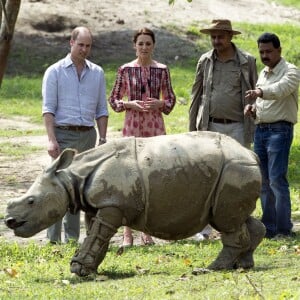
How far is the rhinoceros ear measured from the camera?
8398 millimetres

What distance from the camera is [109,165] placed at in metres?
8.37

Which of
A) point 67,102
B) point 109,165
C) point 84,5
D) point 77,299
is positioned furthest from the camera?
point 84,5

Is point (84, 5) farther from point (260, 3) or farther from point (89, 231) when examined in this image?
point (89, 231)

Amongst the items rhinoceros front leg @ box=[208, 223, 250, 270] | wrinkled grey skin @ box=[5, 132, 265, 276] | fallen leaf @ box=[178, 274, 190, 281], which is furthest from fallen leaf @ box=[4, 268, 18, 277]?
rhinoceros front leg @ box=[208, 223, 250, 270]

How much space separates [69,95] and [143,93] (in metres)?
0.80

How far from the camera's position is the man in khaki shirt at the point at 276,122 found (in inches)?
414

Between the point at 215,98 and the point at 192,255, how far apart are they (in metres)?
1.78

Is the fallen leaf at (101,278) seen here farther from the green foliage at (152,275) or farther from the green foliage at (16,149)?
the green foliage at (16,149)

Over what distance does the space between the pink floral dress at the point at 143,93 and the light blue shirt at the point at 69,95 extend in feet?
1.35

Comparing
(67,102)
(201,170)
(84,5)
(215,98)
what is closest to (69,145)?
(67,102)

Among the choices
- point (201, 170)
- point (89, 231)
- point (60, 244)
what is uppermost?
point (201, 170)

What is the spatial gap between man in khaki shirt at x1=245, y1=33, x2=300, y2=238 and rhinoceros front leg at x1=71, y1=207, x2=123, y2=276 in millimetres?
2501

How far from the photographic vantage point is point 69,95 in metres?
10.4

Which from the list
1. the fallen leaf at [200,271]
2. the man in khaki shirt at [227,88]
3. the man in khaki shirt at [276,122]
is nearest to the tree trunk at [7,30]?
the man in khaki shirt at [227,88]
